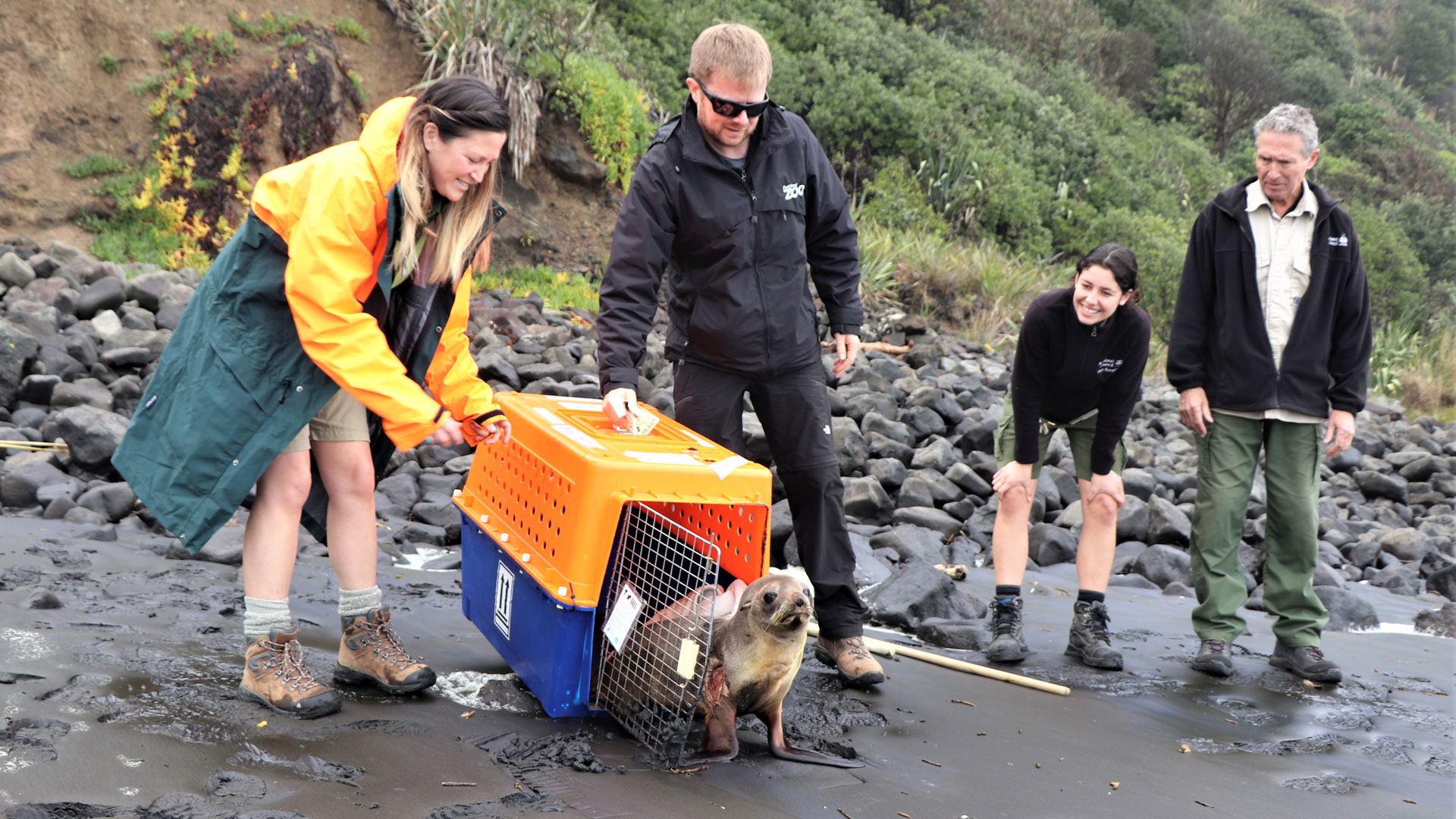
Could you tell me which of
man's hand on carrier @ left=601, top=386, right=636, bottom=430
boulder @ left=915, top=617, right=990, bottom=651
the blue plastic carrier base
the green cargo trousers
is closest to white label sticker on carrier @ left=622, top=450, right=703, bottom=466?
man's hand on carrier @ left=601, top=386, right=636, bottom=430

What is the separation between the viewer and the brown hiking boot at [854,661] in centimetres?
371

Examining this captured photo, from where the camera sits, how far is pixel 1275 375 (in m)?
4.42

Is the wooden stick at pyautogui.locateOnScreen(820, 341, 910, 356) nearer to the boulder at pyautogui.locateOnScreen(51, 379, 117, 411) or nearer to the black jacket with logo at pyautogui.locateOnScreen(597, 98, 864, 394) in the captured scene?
the boulder at pyautogui.locateOnScreen(51, 379, 117, 411)

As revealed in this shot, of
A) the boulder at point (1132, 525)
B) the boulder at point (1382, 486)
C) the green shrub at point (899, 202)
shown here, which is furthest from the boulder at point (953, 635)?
the green shrub at point (899, 202)

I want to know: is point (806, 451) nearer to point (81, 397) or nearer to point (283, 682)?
point (283, 682)

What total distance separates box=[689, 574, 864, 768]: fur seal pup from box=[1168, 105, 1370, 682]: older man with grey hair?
211cm

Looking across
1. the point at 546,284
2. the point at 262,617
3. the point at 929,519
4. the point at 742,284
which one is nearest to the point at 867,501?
the point at 929,519

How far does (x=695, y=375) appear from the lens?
3861 mm

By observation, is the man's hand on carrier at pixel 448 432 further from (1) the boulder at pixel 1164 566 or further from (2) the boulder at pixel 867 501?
(1) the boulder at pixel 1164 566

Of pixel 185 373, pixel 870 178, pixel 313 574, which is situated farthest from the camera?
pixel 870 178

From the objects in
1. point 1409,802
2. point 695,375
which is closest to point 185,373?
point 695,375

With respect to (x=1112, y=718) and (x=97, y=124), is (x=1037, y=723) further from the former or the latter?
(x=97, y=124)

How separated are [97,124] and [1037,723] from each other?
1084cm

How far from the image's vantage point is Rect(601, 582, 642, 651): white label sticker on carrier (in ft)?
9.79
